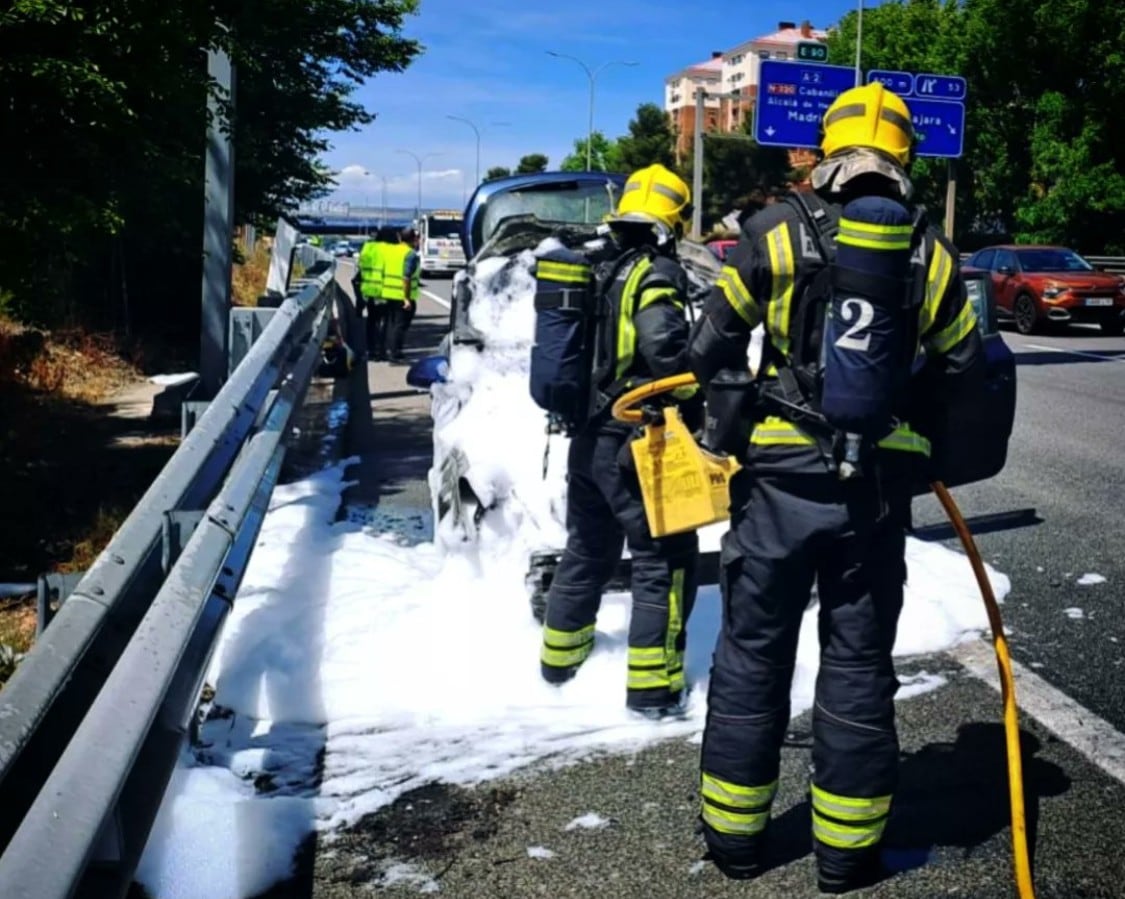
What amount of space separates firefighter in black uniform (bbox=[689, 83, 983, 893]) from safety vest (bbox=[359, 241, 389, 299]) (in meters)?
12.9

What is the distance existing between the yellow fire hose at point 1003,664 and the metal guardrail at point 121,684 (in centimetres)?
131

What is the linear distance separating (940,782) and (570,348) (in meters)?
1.84

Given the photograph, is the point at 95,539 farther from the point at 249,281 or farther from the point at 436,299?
the point at 436,299

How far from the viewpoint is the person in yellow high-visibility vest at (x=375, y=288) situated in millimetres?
16094

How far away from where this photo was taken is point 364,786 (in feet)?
13.0

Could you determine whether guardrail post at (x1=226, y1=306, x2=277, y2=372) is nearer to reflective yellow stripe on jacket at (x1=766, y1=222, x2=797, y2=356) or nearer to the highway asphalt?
the highway asphalt

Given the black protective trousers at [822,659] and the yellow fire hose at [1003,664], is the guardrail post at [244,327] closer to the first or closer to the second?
the yellow fire hose at [1003,664]

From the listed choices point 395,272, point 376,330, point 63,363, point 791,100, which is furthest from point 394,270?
point 791,100

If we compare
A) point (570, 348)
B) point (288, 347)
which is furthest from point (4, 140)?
point (570, 348)

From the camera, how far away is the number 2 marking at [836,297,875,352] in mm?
3121

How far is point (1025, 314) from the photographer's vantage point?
22.4 meters

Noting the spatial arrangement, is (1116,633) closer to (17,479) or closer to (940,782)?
(940,782)

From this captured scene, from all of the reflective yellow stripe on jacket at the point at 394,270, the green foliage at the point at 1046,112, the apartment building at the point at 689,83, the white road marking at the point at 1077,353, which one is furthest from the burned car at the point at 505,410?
the apartment building at the point at 689,83

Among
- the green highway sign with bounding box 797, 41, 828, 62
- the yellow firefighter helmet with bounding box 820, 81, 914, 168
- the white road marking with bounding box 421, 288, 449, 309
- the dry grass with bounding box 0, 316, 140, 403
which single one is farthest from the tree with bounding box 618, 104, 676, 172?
the yellow firefighter helmet with bounding box 820, 81, 914, 168
